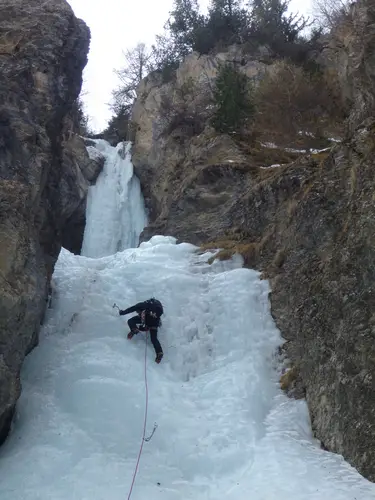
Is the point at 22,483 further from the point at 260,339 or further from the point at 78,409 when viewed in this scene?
the point at 260,339

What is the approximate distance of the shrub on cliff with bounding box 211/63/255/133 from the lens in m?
15.6

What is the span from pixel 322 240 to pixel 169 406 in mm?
3668

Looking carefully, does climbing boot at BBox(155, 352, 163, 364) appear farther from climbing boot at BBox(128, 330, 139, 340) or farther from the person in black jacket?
climbing boot at BBox(128, 330, 139, 340)

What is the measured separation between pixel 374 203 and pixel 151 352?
4.49 meters

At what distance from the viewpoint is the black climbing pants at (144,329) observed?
28.8 ft

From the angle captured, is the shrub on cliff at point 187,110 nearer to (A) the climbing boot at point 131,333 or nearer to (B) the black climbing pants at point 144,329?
(B) the black climbing pants at point 144,329

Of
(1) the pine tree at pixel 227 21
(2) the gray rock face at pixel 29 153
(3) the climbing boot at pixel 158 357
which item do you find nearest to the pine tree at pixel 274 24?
(1) the pine tree at pixel 227 21

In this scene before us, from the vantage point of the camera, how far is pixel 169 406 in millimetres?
7508

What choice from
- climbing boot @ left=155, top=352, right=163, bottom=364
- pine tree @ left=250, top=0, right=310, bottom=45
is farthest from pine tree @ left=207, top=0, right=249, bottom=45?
climbing boot @ left=155, top=352, right=163, bottom=364

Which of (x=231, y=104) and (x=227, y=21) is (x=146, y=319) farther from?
(x=227, y=21)

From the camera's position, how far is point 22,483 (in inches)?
230

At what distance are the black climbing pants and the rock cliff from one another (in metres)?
2.23

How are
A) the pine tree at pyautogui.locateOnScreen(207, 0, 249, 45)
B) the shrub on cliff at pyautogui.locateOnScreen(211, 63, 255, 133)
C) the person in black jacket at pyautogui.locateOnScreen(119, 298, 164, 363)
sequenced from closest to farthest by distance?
1. the person in black jacket at pyautogui.locateOnScreen(119, 298, 164, 363)
2. the shrub on cliff at pyautogui.locateOnScreen(211, 63, 255, 133)
3. the pine tree at pyautogui.locateOnScreen(207, 0, 249, 45)

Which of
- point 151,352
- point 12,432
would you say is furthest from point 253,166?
point 12,432
